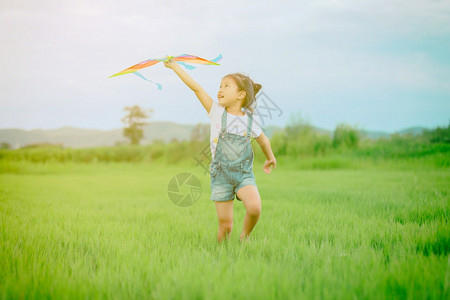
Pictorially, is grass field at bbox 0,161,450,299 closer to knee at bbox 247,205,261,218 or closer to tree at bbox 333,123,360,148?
knee at bbox 247,205,261,218

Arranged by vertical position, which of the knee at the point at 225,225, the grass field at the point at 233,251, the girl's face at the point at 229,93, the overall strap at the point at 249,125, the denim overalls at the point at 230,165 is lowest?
the grass field at the point at 233,251

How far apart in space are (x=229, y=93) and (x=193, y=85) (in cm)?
30

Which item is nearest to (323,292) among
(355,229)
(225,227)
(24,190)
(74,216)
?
(225,227)

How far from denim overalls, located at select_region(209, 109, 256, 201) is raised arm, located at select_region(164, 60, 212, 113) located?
0.17m

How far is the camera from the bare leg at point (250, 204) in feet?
8.93

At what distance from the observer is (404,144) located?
10547 millimetres

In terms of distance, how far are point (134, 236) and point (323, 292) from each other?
190 centimetres

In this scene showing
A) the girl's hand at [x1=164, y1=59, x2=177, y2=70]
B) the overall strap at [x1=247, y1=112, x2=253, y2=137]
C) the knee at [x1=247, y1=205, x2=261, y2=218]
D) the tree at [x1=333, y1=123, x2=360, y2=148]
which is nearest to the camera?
the knee at [x1=247, y1=205, x2=261, y2=218]

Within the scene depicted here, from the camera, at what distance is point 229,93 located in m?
2.87

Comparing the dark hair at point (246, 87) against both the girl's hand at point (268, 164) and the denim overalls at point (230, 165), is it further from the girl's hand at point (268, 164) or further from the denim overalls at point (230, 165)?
the girl's hand at point (268, 164)

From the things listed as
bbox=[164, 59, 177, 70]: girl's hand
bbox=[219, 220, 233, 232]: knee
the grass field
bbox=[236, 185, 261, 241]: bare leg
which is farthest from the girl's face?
the grass field

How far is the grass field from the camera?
6.33ft

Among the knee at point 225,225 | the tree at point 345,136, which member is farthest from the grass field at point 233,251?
the tree at point 345,136

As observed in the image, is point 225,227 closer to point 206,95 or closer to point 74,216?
point 206,95
